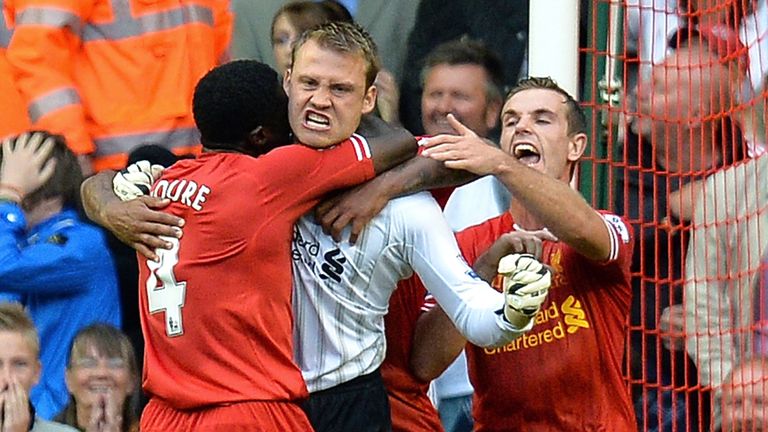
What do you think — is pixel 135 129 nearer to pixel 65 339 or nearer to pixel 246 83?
pixel 65 339

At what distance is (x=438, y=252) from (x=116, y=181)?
938mm

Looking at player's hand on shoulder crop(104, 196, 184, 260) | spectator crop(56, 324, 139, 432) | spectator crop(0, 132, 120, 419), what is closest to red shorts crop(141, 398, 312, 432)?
player's hand on shoulder crop(104, 196, 184, 260)

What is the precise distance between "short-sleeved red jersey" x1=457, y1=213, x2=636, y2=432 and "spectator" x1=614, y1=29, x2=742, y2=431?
2.44ft

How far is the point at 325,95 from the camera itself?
541 cm

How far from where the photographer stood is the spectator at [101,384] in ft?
21.9

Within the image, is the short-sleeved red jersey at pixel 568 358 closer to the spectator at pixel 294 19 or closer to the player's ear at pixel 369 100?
the player's ear at pixel 369 100

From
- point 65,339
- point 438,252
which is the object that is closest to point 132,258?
point 65,339

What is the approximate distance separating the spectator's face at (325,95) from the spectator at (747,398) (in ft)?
5.63

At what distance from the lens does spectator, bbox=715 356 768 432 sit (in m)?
6.43

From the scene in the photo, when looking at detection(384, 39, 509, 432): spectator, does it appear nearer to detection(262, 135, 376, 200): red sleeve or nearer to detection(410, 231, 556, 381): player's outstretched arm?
detection(410, 231, 556, 381): player's outstretched arm

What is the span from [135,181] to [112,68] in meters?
1.88

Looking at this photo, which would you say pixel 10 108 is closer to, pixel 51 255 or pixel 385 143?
pixel 51 255

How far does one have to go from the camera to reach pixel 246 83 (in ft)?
17.7

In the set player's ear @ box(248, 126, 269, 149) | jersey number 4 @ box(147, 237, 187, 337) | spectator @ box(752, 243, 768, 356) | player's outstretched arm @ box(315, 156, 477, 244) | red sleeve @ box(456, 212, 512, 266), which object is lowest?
spectator @ box(752, 243, 768, 356)
